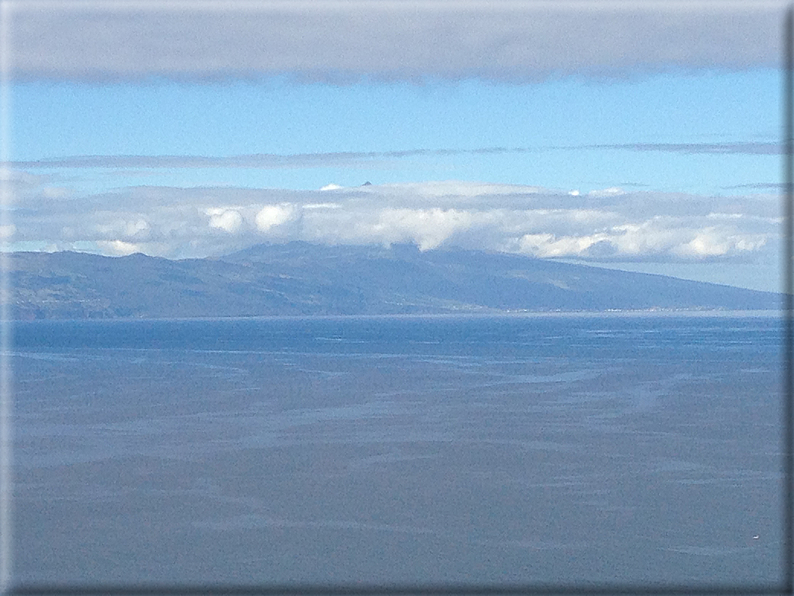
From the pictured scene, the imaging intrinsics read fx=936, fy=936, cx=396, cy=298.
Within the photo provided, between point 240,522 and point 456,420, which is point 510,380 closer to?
point 456,420

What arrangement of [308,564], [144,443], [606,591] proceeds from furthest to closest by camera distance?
[144,443] → [308,564] → [606,591]

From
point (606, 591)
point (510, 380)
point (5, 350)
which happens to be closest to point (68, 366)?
point (5, 350)

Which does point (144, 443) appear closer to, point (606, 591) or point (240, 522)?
point (240, 522)

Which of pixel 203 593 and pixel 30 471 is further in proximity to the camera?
pixel 30 471

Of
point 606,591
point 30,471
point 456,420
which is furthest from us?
point 456,420

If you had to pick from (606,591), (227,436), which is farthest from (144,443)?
(606,591)

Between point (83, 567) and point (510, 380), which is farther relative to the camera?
point (510, 380)
